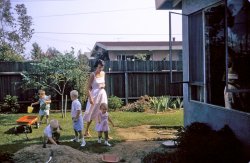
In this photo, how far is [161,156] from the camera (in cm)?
614

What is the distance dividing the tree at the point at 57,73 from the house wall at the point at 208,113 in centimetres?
591

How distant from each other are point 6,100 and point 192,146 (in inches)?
409

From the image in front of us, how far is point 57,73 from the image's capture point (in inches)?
520

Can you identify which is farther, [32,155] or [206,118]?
[206,118]

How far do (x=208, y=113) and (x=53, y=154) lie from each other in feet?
10.0

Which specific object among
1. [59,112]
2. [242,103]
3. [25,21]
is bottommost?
[59,112]

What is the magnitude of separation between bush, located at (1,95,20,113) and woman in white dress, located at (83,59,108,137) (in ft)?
20.5

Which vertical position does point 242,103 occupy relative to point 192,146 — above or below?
above

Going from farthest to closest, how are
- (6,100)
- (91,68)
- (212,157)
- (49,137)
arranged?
(91,68), (6,100), (49,137), (212,157)

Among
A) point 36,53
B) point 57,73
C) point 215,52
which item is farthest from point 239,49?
point 36,53

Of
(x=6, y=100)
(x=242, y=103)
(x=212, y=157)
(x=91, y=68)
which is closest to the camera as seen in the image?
(x=212, y=157)

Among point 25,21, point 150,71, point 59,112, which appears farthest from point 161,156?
point 25,21

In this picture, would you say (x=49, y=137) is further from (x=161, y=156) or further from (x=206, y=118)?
(x=206, y=118)

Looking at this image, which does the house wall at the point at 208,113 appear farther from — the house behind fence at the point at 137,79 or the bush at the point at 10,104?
the bush at the point at 10,104
